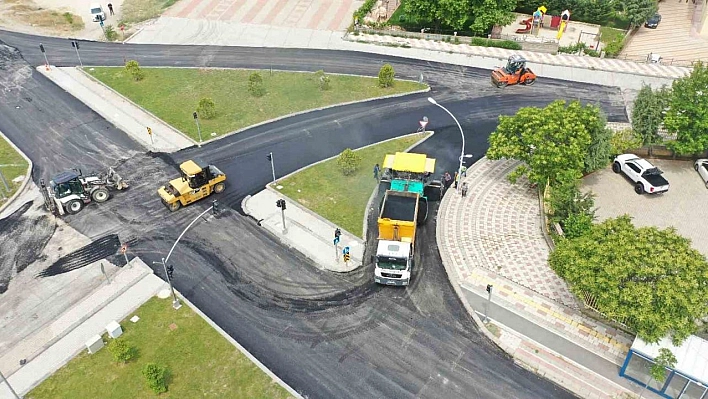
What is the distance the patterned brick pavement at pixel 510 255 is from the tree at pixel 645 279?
8.21 feet

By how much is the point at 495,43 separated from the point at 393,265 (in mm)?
41508

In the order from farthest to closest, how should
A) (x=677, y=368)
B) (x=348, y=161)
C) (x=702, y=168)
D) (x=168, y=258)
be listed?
(x=702, y=168) → (x=348, y=161) → (x=168, y=258) → (x=677, y=368)

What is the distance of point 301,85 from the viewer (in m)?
57.5

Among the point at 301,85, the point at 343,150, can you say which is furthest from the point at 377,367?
the point at 301,85

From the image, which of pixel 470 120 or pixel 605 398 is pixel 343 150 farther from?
pixel 605 398

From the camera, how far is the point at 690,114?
43031 millimetres

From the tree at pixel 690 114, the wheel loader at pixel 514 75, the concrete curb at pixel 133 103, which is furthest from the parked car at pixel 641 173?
the concrete curb at pixel 133 103

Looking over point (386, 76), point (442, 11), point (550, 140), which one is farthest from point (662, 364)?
point (442, 11)

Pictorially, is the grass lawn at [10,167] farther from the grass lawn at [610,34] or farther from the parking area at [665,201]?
the grass lawn at [610,34]

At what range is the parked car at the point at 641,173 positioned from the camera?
42000 millimetres

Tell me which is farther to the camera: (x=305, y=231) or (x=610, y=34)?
(x=610, y=34)

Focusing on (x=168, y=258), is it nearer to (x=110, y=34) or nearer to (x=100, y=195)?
(x=100, y=195)

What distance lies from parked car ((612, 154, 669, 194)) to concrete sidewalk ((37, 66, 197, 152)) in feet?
120

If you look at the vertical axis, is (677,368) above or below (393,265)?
below
